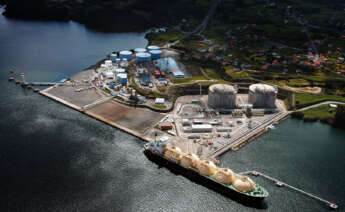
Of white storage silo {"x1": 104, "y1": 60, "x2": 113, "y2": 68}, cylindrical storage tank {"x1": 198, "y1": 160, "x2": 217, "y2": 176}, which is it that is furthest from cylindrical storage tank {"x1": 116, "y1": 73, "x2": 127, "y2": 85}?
cylindrical storage tank {"x1": 198, "y1": 160, "x2": 217, "y2": 176}

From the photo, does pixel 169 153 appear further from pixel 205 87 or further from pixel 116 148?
pixel 205 87

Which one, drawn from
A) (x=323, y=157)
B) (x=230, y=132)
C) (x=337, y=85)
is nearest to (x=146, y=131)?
(x=230, y=132)

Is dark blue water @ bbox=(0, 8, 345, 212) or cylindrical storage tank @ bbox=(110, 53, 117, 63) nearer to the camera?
dark blue water @ bbox=(0, 8, 345, 212)

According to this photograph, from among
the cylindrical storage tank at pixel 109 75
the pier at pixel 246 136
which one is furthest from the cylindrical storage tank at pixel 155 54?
the pier at pixel 246 136

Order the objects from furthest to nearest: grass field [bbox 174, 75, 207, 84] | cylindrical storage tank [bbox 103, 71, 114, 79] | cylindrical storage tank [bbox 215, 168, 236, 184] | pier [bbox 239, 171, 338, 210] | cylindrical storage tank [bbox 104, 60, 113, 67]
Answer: cylindrical storage tank [bbox 104, 60, 113, 67], cylindrical storage tank [bbox 103, 71, 114, 79], grass field [bbox 174, 75, 207, 84], cylindrical storage tank [bbox 215, 168, 236, 184], pier [bbox 239, 171, 338, 210]

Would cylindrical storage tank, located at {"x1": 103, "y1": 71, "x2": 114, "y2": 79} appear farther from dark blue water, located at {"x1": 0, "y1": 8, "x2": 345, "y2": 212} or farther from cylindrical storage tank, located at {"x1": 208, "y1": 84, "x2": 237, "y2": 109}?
cylindrical storage tank, located at {"x1": 208, "y1": 84, "x2": 237, "y2": 109}

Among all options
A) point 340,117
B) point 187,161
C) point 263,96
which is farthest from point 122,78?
point 340,117

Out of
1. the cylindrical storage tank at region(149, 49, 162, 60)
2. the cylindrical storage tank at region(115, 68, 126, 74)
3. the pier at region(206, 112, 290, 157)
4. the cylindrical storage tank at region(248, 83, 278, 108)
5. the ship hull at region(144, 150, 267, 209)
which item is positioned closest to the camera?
the ship hull at region(144, 150, 267, 209)
